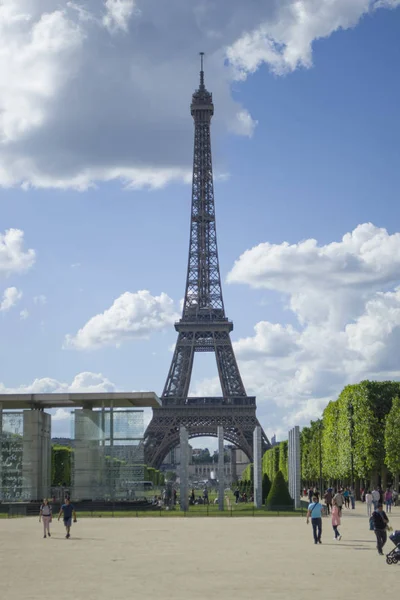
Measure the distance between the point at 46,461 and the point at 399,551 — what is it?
41.8 m

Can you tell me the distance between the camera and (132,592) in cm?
1955

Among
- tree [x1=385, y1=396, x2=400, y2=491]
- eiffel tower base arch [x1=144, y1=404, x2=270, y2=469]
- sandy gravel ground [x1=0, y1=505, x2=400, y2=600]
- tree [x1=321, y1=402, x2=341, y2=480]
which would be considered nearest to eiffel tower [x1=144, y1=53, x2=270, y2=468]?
eiffel tower base arch [x1=144, y1=404, x2=270, y2=469]

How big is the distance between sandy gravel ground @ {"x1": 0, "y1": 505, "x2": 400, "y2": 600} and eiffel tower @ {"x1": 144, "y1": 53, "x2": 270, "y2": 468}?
7862cm

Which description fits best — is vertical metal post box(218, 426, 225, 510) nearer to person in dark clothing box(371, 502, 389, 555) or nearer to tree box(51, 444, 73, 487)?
person in dark clothing box(371, 502, 389, 555)

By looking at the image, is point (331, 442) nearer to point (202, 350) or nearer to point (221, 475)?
point (221, 475)

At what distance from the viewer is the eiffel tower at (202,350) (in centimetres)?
11919

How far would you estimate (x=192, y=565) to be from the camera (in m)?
24.7

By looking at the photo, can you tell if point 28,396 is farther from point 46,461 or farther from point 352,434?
point 352,434

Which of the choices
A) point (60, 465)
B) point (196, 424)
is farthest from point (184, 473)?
point (196, 424)

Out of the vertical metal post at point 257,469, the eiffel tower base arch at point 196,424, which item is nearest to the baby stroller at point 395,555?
the vertical metal post at point 257,469

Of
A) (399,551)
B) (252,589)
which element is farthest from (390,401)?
(252,589)

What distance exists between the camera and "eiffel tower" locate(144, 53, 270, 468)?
391 feet

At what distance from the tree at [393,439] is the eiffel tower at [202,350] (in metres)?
45.7

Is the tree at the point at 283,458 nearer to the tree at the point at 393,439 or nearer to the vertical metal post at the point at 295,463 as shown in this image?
the tree at the point at 393,439
